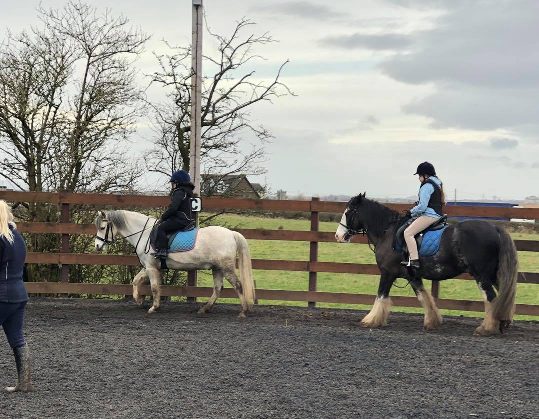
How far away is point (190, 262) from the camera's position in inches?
385

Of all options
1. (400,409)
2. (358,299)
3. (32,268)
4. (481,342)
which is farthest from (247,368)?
(32,268)

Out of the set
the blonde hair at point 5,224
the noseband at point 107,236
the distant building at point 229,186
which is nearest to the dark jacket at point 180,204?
the noseband at point 107,236

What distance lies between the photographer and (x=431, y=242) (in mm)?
8812

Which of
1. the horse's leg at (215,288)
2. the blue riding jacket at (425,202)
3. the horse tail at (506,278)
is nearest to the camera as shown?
the horse tail at (506,278)

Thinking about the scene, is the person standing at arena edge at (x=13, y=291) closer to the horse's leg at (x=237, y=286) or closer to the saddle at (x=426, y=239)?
the horse's leg at (x=237, y=286)

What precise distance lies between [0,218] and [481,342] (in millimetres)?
5969

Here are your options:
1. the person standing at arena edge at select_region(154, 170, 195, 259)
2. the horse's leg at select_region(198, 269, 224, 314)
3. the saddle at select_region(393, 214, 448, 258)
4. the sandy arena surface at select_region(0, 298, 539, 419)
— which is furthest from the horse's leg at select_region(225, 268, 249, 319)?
the saddle at select_region(393, 214, 448, 258)

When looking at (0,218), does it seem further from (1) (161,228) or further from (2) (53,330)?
(1) (161,228)

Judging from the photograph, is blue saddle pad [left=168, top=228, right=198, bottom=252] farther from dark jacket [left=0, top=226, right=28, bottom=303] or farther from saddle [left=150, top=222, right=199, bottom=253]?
dark jacket [left=0, top=226, right=28, bottom=303]

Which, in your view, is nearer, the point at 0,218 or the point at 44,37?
the point at 0,218

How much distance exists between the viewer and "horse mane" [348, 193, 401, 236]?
30.8 ft

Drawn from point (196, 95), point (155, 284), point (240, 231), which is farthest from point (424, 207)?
point (196, 95)

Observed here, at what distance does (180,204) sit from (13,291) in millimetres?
4449

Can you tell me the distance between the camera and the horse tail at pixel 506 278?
327 inches
